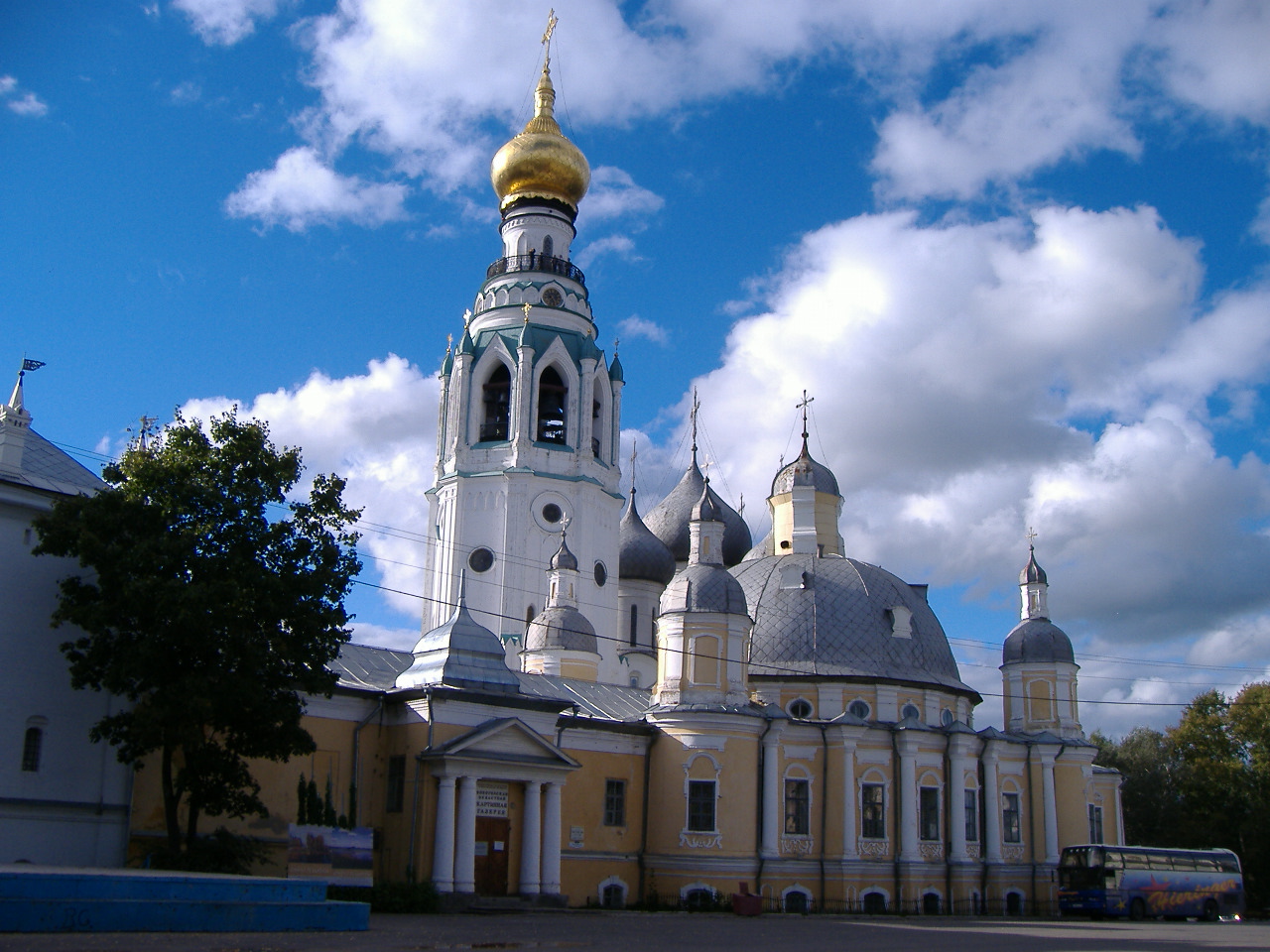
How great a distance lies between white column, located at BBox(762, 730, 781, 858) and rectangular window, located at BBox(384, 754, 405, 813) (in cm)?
1127

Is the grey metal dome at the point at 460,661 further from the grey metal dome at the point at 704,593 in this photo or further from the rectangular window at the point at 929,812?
the rectangular window at the point at 929,812

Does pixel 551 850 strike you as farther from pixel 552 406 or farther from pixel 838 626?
pixel 552 406

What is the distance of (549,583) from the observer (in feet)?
144

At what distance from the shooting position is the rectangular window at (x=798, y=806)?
35.3 metres

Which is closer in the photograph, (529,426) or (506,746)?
(506,746)

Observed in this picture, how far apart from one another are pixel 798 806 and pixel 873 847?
2.61m

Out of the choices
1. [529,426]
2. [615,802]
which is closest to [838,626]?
[615,802]

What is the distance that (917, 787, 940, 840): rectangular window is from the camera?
37312 mm

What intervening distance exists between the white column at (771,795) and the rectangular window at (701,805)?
6.54ft

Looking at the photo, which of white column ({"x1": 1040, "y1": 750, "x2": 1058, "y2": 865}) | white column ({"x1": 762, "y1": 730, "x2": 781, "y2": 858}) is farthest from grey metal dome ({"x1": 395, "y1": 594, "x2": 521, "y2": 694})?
white column ({"x1": 1040, "y1": 750, "x2": 1058, "y2": 865})

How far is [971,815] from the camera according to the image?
3906 cm

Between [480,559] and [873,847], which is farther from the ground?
[480,559]

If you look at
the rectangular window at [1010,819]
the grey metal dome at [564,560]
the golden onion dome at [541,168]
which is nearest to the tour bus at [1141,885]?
the rectangular window at [1010,819]

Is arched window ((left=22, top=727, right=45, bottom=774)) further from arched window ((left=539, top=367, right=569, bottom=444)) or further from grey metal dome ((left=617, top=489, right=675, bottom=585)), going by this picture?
grey metal dome ((left=617, top=489, right=675, bottom=585))
